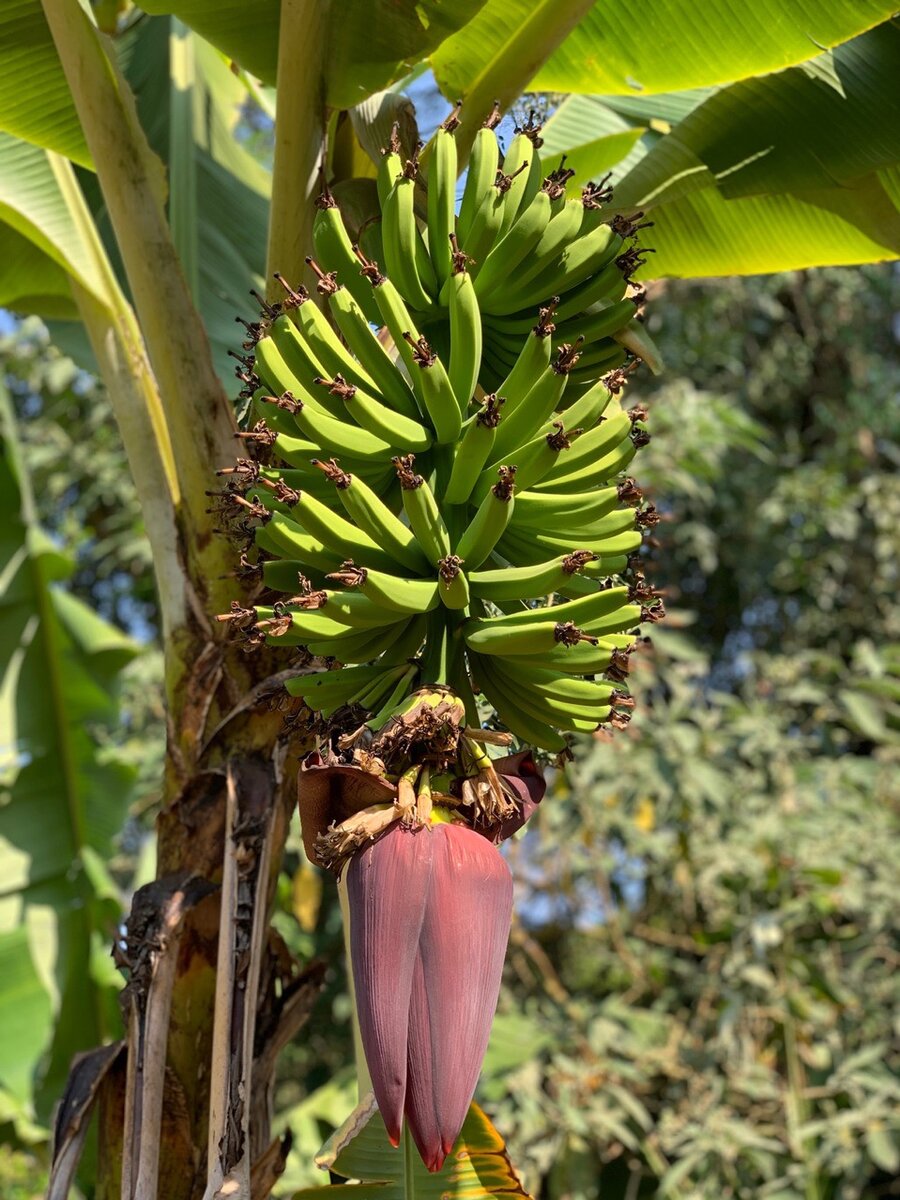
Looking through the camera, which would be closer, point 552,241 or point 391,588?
point 391,588

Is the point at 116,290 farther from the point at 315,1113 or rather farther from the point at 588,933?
the point at 588,933

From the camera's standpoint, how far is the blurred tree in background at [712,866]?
312cm

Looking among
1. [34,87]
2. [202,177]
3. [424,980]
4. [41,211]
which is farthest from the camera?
[202,177]

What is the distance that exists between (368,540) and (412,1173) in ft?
1.93

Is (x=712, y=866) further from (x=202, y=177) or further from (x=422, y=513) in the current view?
(x=422, y=513)

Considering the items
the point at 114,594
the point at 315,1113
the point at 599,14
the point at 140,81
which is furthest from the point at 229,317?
the point at 114,594

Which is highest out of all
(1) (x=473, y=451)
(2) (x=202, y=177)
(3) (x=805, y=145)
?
(2) (x=202, y=177)

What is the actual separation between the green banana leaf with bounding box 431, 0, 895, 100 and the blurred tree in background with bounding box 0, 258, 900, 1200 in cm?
186

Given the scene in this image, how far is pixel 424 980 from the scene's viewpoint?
2.43ft

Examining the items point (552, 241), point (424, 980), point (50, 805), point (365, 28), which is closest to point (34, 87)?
point (365, 28)

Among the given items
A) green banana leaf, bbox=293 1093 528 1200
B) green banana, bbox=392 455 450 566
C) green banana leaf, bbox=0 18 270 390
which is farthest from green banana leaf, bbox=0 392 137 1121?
green banana, bbox=392 455 450 566

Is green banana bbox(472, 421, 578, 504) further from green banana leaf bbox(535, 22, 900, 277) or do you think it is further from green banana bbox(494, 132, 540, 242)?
green banana leaf bbox(535, 22, 900, 277)

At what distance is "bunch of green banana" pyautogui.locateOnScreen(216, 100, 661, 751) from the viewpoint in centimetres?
88

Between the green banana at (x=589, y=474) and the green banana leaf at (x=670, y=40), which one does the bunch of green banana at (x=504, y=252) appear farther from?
the green banana leaf at (x=670, y=40)
